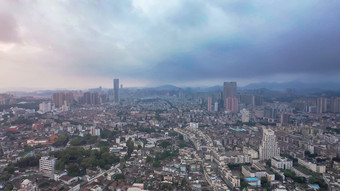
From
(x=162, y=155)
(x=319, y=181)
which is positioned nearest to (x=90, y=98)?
(x=162, y=155)

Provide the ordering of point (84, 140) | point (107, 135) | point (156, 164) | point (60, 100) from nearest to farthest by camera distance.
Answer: point (156, 164) → point (84, 140) → point (107, 135) → point (60, 100)

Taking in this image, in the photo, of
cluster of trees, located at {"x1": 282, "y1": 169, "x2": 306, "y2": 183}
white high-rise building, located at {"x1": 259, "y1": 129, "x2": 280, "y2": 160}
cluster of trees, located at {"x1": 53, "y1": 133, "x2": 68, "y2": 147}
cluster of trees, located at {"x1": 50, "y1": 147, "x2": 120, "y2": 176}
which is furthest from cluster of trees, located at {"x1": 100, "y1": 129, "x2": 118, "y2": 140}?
cluster of trees, located at {"x1": 282, "y1": 169, "x2": 306, "y2": 183}

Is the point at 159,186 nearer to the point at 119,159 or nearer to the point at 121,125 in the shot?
the point at 119,159

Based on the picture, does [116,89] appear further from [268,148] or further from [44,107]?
[268,148]

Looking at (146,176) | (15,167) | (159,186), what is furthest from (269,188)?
(15,167)

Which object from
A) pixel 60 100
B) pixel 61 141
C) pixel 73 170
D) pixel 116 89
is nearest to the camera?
pixel 73 170

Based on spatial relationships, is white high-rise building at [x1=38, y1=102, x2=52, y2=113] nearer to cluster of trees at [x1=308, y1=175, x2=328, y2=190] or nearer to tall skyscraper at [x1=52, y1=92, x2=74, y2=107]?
tall skyscraper at [x1=52, y1=92, x2=74, y2=107]

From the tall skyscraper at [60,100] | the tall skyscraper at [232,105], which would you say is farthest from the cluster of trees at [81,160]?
the tall skyscraper at [232,105]
